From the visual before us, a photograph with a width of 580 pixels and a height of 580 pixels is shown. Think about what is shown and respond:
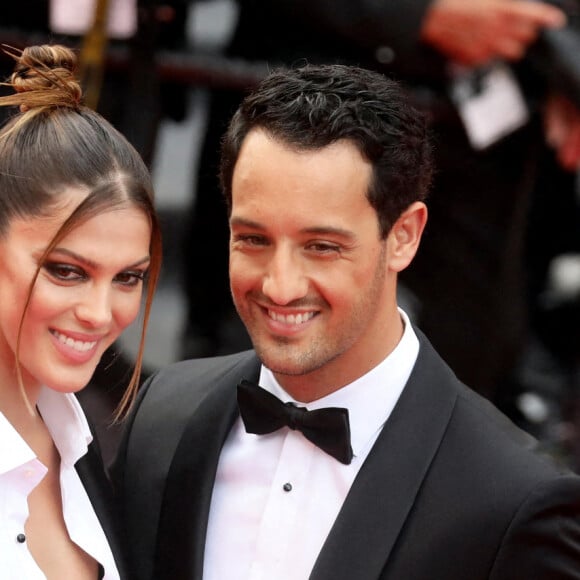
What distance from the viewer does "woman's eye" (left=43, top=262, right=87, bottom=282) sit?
2.38m

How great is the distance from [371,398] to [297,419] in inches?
6.1

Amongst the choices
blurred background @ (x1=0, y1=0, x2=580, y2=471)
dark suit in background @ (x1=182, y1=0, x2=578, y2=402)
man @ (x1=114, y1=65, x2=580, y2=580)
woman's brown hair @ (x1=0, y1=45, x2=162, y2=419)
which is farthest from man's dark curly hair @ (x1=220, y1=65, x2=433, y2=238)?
dark suit in background @ (x1=182, y1=0, x2=578, y2=402)

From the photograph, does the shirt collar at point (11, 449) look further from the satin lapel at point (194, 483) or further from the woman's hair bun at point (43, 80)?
the woman's hair bun at point (43, 80)

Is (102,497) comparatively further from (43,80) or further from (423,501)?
(43,80)

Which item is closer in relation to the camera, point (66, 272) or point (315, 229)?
point (66, 272)

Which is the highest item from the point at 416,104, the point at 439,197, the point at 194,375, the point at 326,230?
the point at 326,230

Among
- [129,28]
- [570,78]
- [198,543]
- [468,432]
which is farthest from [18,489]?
[570,78]

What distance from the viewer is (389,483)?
2.56 metres

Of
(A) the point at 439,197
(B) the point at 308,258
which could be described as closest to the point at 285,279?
(B) the point at 308,258

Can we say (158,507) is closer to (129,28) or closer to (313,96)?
(313,96)

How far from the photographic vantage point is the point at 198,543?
268 centimetres

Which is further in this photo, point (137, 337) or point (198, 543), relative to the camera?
point (137, 337)

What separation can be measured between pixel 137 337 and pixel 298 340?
2.06 m

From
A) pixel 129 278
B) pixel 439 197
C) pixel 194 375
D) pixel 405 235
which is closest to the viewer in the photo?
pixel 129 278
